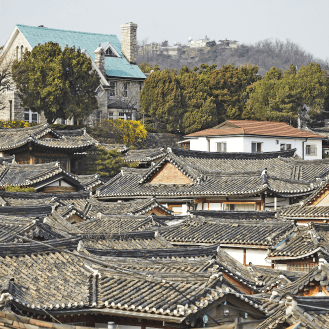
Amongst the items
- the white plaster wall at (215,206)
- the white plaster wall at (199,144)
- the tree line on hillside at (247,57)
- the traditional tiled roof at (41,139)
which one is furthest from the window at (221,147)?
the tree line on hillside at (247,57)

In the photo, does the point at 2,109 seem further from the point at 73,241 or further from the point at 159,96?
the point at 73,241

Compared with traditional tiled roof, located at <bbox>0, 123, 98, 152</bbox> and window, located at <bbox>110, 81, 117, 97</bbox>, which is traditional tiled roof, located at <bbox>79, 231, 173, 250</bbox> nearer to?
traditional tiled roof, located at <bbox>0, 123, 98, 152</bbox>

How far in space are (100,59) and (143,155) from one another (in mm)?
19648

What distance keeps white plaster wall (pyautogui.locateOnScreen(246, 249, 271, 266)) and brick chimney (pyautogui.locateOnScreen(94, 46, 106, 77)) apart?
139 ft

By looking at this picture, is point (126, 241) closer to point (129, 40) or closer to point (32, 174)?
point (32, 174)

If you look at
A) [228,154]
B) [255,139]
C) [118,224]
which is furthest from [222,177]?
[255,139]

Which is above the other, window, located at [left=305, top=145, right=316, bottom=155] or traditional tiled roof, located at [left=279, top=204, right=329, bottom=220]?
window, located at [left=305, top=145, right=316, bottom=155]

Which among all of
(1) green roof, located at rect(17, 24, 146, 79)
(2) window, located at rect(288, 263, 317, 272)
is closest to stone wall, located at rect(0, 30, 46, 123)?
(1) green roof, located at rect(17, 24, 146, 79)

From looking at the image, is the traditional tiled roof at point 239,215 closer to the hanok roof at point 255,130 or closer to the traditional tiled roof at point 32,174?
the traditional tiled roof at point 32,174

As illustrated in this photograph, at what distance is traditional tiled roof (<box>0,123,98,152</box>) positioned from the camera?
42250 mm

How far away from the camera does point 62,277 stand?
1434 centimetres

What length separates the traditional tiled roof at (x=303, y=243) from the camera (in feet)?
66.7

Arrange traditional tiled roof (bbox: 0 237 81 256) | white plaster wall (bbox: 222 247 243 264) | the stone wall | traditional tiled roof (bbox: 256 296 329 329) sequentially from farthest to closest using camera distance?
1. the stone wall
2. white plaster wall (bbox: 222 247 243 264)
3. traditional tiled roof (bbox: 0 237 81 256)
4. traditional tiled roof (bbox: 256 296 329 329)

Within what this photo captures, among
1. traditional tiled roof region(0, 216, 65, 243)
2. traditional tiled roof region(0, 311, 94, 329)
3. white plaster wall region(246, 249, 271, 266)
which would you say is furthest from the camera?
white plaster wall region(246, 249, 271, 266)
